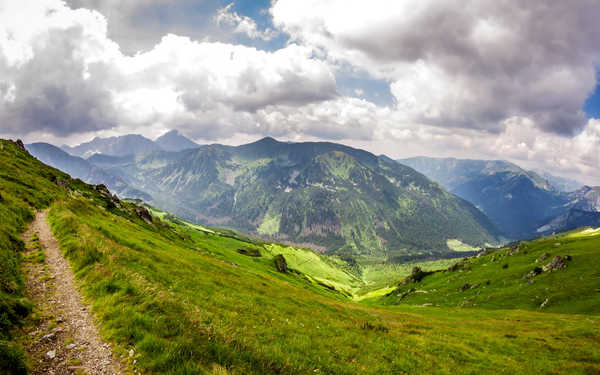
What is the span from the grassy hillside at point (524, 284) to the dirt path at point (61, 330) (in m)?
80.4

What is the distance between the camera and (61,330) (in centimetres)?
1018

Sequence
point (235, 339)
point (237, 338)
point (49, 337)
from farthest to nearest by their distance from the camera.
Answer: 1. point (237, 338)
2. point (235, 339)
3. point (49, 337)

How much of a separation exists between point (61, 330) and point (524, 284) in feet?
341

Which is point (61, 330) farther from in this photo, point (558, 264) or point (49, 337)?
point (558, 264)

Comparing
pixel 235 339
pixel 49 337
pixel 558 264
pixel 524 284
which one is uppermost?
pixel 49 337

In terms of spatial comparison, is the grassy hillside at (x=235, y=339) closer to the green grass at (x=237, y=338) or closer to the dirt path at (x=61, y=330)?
the green grass at (x=237, y=338)

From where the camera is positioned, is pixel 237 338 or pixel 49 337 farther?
A: pixel 237 338

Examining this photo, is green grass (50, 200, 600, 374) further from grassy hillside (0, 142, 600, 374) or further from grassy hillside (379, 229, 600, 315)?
grassy hillside (379, 229, 600, 315)

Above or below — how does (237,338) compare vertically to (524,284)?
above

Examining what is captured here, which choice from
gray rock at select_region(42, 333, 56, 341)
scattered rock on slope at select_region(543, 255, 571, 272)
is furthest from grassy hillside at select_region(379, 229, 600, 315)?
gray rock at select_region(42, 333, 56, 341)

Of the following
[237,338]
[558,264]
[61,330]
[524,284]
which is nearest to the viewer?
[61,330]

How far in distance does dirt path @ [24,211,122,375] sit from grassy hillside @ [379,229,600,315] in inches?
3167

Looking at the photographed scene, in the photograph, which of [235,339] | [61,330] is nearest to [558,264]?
[235,339]

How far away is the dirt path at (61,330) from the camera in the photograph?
27.4 feet
